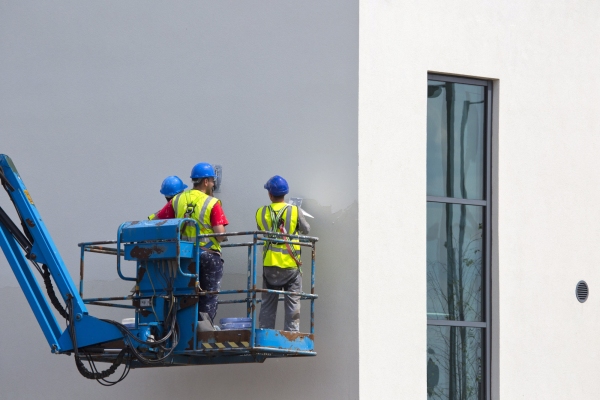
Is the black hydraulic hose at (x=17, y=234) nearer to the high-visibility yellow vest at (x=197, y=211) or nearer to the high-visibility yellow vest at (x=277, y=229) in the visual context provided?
the high-visibility yellow vest at (x=197, y=211)

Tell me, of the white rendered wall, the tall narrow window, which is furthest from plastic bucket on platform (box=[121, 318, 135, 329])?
the tall narrow window

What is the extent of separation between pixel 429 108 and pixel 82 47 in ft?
14.9

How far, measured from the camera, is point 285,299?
1309cm

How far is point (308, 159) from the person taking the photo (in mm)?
13945

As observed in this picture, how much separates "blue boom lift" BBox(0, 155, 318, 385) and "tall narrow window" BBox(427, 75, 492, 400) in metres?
2.13

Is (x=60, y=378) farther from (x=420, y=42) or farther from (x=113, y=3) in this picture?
(x=420, y=42)

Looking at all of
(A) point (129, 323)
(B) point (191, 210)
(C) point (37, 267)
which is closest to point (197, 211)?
(B) point (191, 210)

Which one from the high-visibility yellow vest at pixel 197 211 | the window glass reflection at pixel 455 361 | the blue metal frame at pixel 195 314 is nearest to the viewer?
the blue metal frame at pixel 195 314

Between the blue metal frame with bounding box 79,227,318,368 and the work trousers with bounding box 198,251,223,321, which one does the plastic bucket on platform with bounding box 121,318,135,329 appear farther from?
the work trousers with bounding box 198,251,223,321

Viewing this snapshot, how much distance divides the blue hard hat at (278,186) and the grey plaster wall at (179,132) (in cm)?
63

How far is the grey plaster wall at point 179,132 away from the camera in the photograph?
44.8 ft
